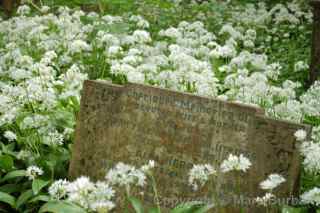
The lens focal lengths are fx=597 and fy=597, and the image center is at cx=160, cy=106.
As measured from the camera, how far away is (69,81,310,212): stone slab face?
161 inches

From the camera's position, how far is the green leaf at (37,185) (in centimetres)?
427

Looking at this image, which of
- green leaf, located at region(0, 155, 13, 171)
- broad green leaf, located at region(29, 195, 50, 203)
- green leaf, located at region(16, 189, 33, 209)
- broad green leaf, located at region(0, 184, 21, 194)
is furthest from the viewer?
green leaf, located at region(0, 155, 13, 171)

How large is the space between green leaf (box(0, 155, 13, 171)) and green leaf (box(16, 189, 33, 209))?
1.33ft

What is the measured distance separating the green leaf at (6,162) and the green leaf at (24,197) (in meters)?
0.41

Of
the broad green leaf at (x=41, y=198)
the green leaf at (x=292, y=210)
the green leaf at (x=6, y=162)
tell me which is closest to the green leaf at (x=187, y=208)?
the green leaf at (x=292, y=210)

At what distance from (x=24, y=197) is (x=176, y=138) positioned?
1.19m

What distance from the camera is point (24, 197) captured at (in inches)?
172

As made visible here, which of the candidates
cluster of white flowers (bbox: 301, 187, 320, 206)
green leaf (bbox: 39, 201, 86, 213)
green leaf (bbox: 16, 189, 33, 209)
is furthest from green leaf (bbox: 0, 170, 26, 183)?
cluster of white flowers (bbox: 301, 187, 320, 206)

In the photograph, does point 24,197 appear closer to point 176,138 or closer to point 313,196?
point 176,138

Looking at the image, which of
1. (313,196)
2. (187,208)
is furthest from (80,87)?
(313,196)

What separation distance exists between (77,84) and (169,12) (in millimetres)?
5230

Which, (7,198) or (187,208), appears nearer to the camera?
(187,208)

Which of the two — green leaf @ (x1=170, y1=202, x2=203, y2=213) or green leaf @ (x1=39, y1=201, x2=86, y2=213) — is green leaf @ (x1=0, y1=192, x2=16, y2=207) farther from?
green leaf @ (x1=170, y1=202, x2=203, y2=213)

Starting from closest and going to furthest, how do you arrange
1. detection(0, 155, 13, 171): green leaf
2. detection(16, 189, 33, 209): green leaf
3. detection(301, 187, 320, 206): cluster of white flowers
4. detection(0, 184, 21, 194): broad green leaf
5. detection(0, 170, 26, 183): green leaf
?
detection(301, 187, 320, 206): cluster of white flowers, detection(16, 189, 33, 209): green leaf, detection(0, 170, 26, 183): green leaf, detection(0, 184, 21, 194): broad green leaf, detection(0, 155, 13, 171): green leaf
